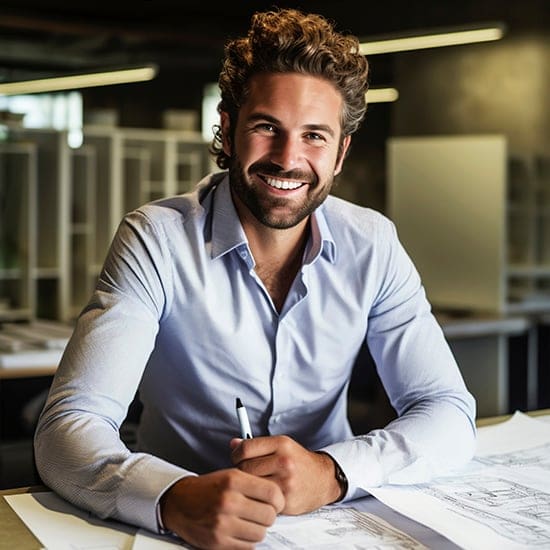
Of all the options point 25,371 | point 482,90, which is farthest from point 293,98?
point 482,90

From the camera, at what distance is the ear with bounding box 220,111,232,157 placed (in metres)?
2.06

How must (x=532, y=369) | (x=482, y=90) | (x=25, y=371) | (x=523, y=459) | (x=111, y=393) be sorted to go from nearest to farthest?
1. (x=111, y=393)
2. (x=523, y=459)
3. (x=25, y=371)
4. (x=532, y=369)
5. (x=482, y=90)

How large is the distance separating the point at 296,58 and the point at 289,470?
85 centimetres

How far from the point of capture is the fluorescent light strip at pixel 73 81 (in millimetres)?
7758

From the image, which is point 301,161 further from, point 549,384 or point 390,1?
point 390,1

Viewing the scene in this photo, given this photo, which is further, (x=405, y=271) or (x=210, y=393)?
(x=405, y=271)

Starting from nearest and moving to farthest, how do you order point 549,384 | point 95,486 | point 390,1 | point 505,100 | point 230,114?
point 95,486 → point 230,114 → point 549,384 → point 505,100 → point 390,1

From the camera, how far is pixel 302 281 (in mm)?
1976

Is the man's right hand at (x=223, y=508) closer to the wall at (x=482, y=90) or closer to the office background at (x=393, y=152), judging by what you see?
the office background at (x=393, y=152)

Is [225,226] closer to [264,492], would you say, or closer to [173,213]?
[173,213]

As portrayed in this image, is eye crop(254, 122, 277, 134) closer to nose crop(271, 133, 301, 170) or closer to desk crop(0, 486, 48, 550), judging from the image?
nose crop(271, 133, 301, 170)

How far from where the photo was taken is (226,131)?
6.82 feet

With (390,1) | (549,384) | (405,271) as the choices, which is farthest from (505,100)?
(405,271)

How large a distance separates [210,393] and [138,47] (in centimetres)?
690
